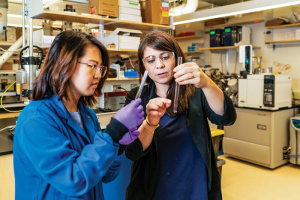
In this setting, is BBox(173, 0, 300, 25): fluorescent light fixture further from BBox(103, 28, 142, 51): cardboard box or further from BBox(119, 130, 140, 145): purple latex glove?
BBox(119, 130, 140, 145): purple latex glove

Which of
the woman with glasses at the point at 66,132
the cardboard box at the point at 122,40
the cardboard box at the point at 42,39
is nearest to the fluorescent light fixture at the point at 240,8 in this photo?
the cardboard box at the point at 122,40

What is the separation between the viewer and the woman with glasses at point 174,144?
44.7 inches

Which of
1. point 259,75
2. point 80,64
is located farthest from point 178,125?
point 259,75

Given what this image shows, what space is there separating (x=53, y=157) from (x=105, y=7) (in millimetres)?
2642

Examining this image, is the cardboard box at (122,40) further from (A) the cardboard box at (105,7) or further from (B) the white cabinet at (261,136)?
(B) the white cabinet at (261,136)

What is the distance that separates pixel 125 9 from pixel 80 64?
262 centimetres

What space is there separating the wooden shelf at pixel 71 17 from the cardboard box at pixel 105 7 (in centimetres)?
7

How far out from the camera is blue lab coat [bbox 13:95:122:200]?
75 centimetres

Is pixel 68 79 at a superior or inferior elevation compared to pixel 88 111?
superior

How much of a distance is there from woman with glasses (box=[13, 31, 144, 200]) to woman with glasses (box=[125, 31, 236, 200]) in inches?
9.7

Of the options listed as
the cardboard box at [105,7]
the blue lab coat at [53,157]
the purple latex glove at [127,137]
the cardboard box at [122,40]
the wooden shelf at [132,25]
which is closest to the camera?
the blue lab coat at [53,157]

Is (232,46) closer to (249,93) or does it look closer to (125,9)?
(249,93)

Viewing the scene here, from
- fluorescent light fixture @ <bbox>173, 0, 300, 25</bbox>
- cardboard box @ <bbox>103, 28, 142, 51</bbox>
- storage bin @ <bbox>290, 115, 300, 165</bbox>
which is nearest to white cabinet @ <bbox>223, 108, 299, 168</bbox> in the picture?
storage bin @ <bbox>290, 115, 300, 165</bbox>

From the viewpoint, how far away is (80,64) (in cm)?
90
